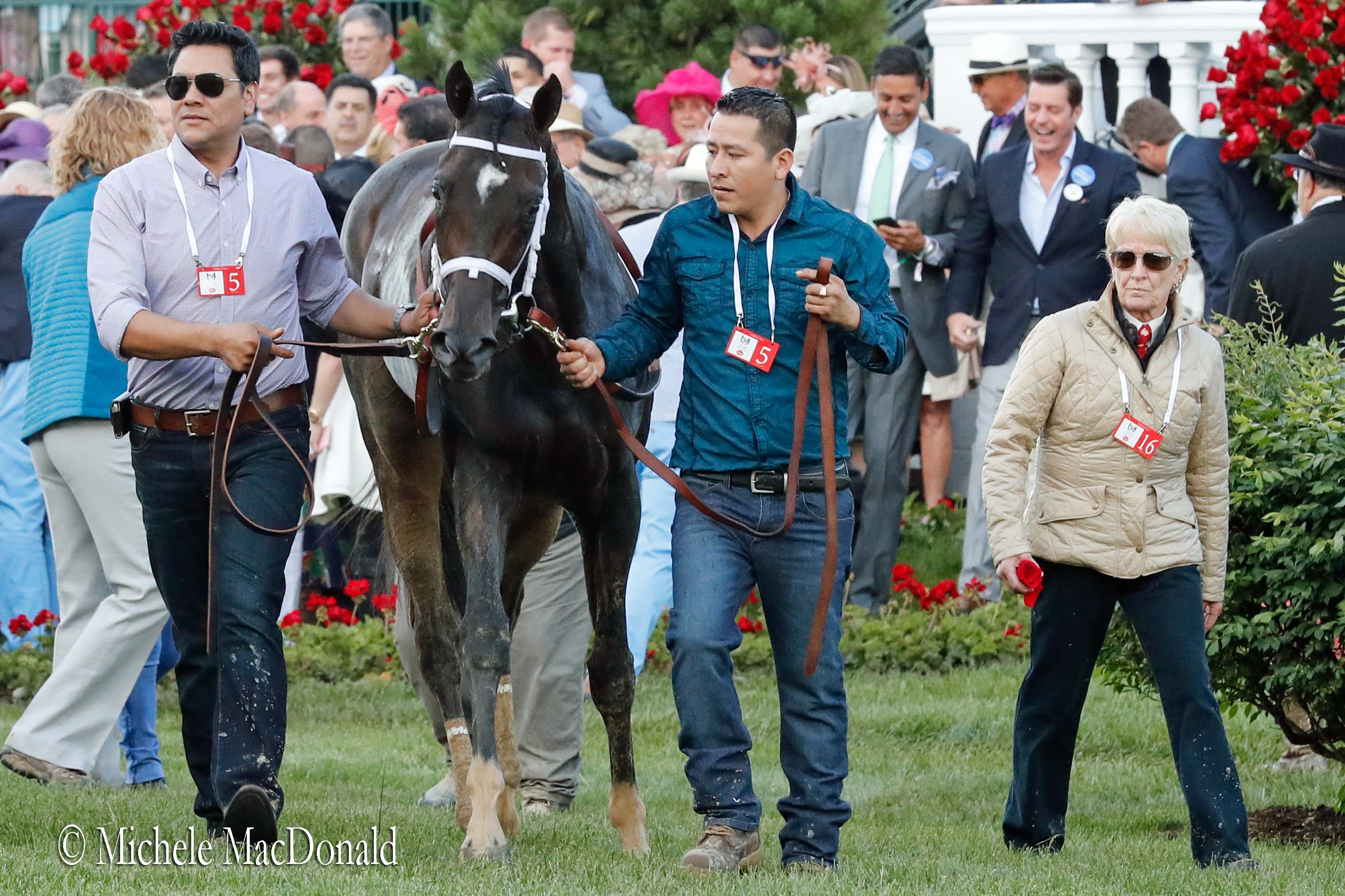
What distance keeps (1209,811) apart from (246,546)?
2988 mm

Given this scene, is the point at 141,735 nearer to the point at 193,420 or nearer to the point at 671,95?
the point at 193,420

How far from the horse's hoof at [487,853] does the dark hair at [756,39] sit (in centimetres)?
745

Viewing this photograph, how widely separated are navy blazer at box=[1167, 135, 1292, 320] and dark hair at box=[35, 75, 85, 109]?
273 inches

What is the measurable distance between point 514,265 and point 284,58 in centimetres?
889

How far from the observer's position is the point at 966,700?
32.6 feet

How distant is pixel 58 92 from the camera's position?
13.8m

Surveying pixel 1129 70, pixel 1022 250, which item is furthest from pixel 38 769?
pixel 1129 70

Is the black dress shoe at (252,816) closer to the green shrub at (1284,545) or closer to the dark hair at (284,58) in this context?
the green shrub at (1284,545)

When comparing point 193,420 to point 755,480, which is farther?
point 193,420

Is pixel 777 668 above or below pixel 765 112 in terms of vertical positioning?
below

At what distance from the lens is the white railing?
44.5 feet

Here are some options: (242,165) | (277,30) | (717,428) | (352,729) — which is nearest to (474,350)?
(717,428)

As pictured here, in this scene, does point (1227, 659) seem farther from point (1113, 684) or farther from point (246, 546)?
point (246, 546)

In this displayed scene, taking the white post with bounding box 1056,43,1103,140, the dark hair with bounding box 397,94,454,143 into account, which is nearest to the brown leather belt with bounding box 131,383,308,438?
the dark hair with bounding box 397,94,454,143
